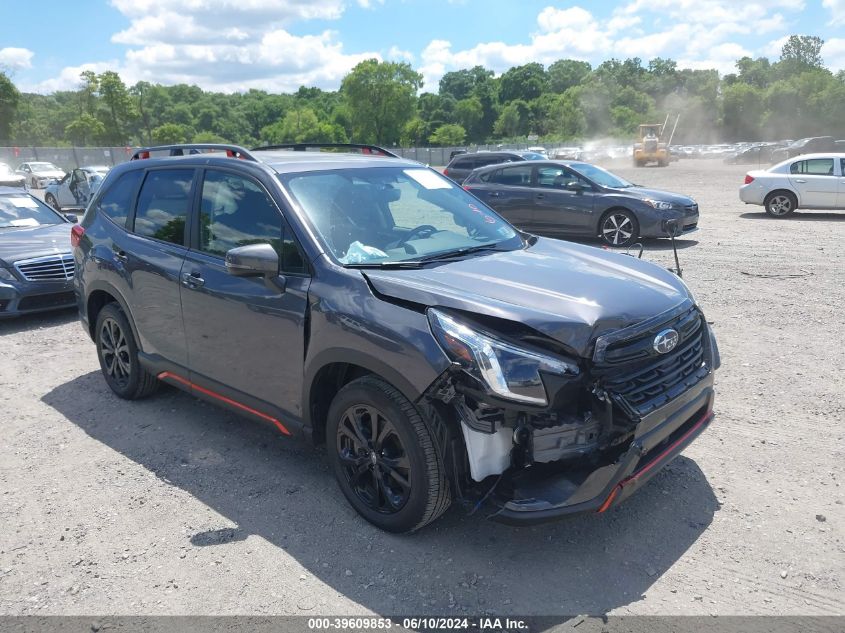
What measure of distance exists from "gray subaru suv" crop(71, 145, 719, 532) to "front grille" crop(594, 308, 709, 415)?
1 cm

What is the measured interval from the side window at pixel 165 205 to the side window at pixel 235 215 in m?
0.23

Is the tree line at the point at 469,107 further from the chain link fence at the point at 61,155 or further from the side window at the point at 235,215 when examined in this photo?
the side window at the point at 235,215

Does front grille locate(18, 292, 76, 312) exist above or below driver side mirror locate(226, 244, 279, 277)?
below

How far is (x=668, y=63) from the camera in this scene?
6206 inches

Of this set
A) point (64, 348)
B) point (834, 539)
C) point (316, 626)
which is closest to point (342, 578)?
point (316, 626)

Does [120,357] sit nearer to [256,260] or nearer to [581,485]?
[256,260]

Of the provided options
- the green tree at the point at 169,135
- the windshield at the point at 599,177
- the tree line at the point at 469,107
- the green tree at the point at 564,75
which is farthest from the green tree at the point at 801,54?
the windshield at the point at 599,177

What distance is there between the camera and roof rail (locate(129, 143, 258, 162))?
4.32 metres

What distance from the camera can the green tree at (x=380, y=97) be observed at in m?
95.6

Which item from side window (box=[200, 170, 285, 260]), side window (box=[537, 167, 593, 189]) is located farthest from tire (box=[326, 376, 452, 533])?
side window (box=[537, 167, 593, 189])

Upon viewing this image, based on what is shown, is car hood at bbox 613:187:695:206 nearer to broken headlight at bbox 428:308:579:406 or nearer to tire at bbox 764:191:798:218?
tire at bbox 764:191:798:218

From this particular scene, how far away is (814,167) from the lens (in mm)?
15633

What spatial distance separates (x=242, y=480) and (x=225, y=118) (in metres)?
138

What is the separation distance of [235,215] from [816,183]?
15.5 meters
